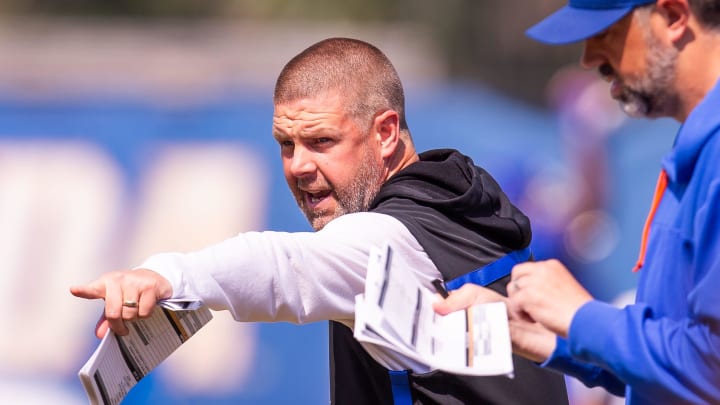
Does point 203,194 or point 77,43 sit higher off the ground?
point 77,43

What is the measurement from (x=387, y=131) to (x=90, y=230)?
4630 mm

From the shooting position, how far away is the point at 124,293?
2.46m

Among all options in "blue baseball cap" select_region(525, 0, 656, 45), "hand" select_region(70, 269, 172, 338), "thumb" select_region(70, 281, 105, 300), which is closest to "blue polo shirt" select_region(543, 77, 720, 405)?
"blue baseball cap" select_region(525, 0, 656, 45)

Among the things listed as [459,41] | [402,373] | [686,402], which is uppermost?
[686,402]

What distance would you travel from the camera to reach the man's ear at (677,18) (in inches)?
94.3

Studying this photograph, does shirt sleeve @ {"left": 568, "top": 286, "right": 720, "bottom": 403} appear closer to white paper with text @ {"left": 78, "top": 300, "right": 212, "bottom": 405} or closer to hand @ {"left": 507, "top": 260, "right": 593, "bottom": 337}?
hand @ {"left": 507, "top": 260, "right": 593, "bottom": 337}

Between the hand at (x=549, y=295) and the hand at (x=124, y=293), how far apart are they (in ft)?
2.65

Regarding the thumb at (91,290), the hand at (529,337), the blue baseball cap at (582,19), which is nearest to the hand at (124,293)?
the thumb at (91,290)

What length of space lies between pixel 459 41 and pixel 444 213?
13588 millimetres

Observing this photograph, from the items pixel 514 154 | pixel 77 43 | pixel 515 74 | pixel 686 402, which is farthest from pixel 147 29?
pixel 686 402

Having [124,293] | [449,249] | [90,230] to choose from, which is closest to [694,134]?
[449,249]

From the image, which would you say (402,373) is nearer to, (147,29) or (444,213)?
(444,213)

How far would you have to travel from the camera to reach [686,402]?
2201mm

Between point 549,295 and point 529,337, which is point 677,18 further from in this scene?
point 529,337
